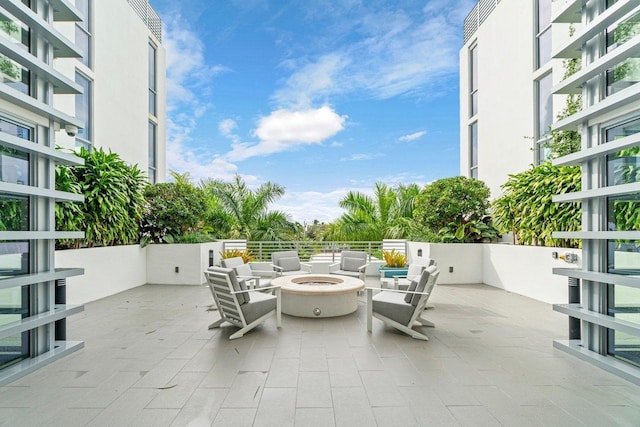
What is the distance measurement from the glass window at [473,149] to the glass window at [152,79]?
12.2 m

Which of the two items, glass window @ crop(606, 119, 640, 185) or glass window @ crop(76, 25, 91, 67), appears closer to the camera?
glass window @ crop(606, 119, 640, 185)

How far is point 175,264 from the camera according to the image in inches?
355

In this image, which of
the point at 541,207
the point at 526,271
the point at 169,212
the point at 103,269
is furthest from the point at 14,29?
the point at 526,271

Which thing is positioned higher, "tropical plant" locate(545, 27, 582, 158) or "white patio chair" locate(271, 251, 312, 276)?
"tropical plant" locate(545, 27, 582, 158)

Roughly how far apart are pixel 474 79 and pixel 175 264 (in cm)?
1202

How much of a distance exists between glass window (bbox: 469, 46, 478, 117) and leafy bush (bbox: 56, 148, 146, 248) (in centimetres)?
1148

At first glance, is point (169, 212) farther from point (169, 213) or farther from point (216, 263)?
point (216, 263)

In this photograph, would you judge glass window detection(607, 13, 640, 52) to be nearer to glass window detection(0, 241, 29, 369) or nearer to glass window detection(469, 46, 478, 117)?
glass window detection(0, 241, 29, 369)

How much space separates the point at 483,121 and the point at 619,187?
8705mm

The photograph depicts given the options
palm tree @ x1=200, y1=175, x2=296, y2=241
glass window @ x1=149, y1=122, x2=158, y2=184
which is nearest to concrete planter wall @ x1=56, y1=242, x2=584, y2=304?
palm tree @ x1=200, y1=175, x2=296, y2=241

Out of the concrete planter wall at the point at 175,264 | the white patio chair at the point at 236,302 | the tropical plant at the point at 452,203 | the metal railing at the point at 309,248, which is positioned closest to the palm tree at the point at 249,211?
the metal railing at the point at 309,248

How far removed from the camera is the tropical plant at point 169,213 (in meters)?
9.16

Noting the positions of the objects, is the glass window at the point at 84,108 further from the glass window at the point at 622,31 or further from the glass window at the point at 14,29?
the glass window at the point at 622,31

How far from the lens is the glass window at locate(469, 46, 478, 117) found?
1210cm
